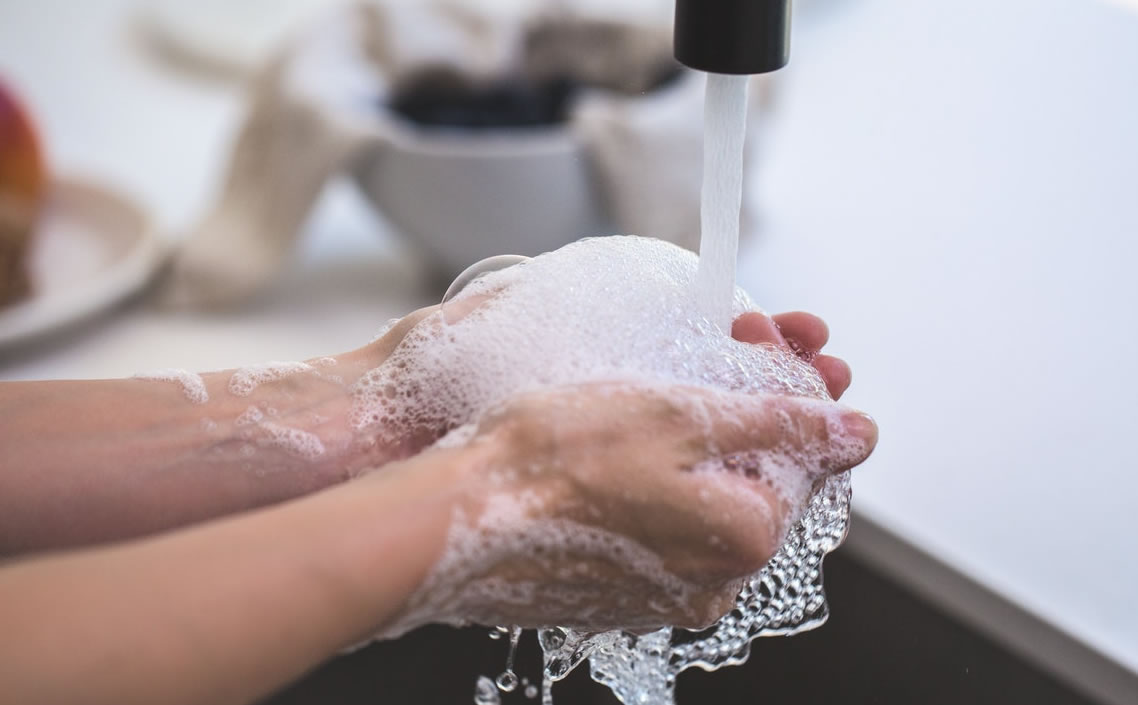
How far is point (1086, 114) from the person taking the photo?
0.55m

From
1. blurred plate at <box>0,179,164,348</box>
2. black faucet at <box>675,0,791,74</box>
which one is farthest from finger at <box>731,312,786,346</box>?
blurred plate at <box>0,179,164,348</box>

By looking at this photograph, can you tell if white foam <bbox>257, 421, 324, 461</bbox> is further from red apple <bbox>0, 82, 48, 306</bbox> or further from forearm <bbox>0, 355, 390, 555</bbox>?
red apple <bbox>0, 82, 48, 306</bbox>

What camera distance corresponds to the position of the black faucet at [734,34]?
27cm

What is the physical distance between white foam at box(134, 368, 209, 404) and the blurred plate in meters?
0.26

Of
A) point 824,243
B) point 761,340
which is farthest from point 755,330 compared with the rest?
point 824,243

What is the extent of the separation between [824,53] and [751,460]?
1.77ft

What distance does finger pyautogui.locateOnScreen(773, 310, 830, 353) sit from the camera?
1.27 feet

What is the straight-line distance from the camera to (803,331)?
39 cm

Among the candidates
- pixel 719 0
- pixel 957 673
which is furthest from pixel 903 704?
pixel 719 0

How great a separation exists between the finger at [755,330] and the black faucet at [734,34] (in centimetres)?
11

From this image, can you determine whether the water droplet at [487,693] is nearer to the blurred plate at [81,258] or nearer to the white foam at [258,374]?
the white foam at [258,374]

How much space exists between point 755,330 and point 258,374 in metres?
0.17

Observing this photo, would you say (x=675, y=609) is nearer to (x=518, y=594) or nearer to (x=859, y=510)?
(x=518, y=594)

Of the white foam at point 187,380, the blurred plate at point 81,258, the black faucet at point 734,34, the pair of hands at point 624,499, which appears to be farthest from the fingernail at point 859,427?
the blurred plate at point 81,258
